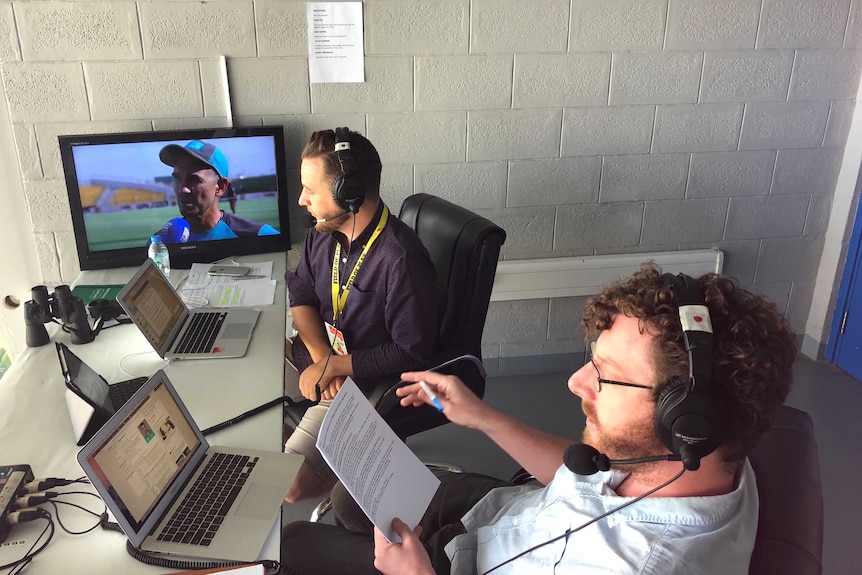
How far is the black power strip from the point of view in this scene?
1.11 meters

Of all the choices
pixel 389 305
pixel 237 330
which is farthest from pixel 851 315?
pixel 237 330

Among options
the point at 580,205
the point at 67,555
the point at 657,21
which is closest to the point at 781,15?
the point at 657,21

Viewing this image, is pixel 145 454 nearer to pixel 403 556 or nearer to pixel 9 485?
pixel 9 485

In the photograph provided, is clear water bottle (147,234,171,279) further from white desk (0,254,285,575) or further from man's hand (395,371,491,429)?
man's hand (395,371,491,429)

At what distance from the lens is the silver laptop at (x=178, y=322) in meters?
1.69

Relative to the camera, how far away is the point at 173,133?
2.28 m

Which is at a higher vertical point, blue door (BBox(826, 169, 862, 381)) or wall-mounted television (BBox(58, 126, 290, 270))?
wall-mounted television (BBox(58, 126, 290, 270))

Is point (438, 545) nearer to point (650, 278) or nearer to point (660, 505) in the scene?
point (660, 505)

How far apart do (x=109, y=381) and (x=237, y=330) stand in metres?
0.37

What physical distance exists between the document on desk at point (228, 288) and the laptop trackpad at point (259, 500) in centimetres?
91

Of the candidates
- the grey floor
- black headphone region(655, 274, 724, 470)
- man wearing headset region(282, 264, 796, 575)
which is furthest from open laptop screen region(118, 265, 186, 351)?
black headphone region(655, 274, 724, 470)

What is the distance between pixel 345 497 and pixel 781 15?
254 cm

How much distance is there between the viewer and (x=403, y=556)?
1104mm

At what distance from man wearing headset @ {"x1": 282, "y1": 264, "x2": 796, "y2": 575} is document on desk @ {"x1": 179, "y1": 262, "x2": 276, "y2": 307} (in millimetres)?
1125
